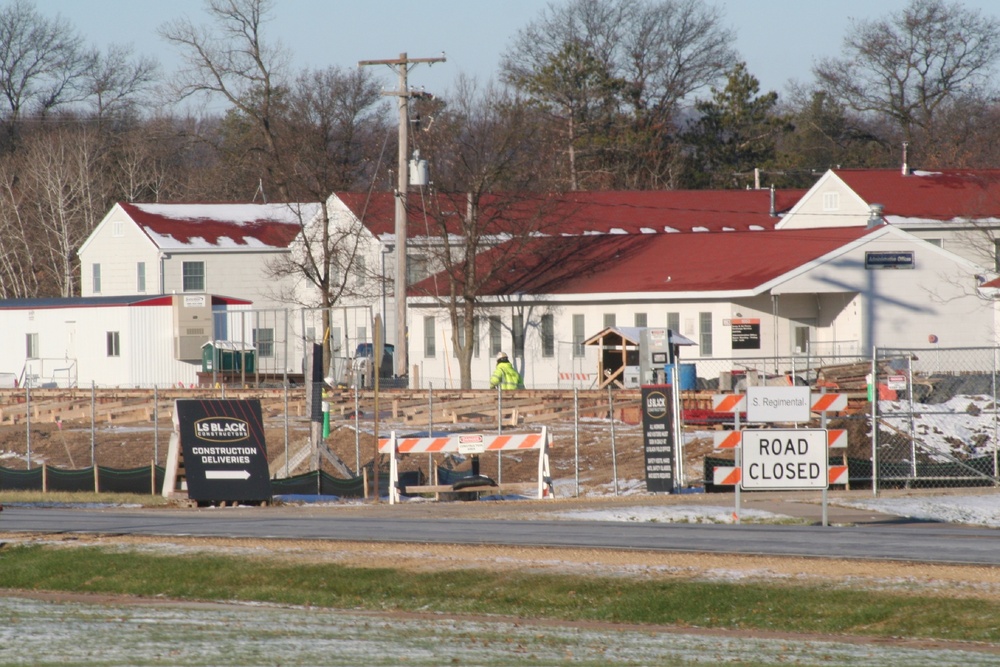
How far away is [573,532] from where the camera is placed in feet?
56.2

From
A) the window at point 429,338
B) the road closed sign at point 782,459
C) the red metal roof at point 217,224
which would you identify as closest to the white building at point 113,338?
the window at point 429,338

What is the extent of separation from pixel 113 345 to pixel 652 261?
19.0 m

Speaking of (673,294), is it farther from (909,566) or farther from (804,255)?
(909,566)

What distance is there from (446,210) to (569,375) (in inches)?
323

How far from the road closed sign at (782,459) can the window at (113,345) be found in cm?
3740

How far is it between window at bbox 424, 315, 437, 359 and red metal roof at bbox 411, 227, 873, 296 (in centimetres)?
105

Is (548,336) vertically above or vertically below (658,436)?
above

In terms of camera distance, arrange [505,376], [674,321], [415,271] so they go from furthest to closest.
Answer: [415,271] → [674,321] → [505,376]

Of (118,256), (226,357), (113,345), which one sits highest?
(118,256)

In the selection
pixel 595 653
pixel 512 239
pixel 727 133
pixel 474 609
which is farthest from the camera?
pixel 727 133

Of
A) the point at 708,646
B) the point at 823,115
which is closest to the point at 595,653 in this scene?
the point at 708,646

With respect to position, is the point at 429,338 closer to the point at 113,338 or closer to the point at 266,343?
the point at 266,343

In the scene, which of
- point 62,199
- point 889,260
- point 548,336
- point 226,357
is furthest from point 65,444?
point 62,199

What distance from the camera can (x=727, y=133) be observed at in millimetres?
Answer: 82375
